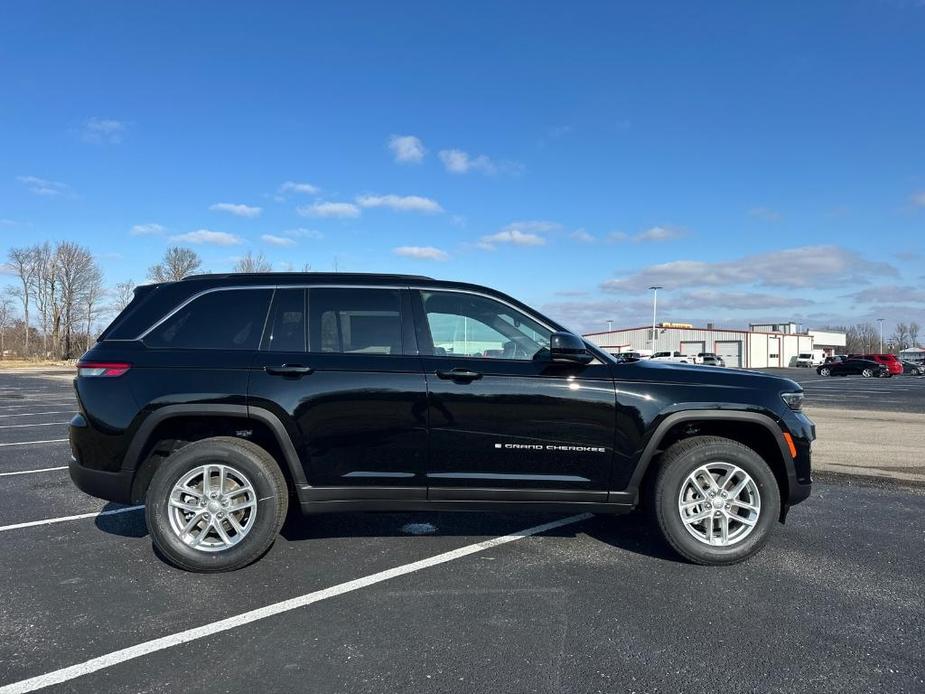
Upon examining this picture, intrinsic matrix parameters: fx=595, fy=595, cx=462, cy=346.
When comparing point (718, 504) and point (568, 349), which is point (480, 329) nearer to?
point (568, 349)

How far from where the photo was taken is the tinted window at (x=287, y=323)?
158 inches

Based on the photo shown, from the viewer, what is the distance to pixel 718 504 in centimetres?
398

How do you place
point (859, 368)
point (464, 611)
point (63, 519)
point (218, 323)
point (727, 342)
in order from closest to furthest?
point (464, 611)
point (218, 323)
point (63, 519)
point (859, 368)
point (727, 342)

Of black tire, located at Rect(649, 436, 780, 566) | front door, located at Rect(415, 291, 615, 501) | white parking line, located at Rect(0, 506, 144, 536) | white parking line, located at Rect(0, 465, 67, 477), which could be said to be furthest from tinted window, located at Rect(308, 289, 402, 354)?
white parking line, located at Rect(0, 465, 67, 477)

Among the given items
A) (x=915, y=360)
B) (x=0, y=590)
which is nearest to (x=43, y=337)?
(x=0, y=590)

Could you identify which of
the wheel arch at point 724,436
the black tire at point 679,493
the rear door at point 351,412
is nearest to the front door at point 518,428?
the rear door at point 351,412

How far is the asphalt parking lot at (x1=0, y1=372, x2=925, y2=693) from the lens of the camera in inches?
105

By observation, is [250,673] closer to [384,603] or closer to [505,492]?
[384,603]

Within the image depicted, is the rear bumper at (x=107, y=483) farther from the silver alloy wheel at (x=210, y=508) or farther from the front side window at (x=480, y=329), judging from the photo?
the front side window at (x=480, y=329)

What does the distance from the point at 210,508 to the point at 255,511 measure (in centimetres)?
30

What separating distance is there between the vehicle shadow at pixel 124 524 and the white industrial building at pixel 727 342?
63.6 metres

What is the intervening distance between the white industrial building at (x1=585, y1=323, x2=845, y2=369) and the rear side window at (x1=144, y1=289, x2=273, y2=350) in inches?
2524

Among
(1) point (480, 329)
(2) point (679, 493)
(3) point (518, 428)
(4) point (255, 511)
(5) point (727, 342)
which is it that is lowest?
(4) point (255, 511)

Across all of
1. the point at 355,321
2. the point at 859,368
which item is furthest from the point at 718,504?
the point at 859,368
